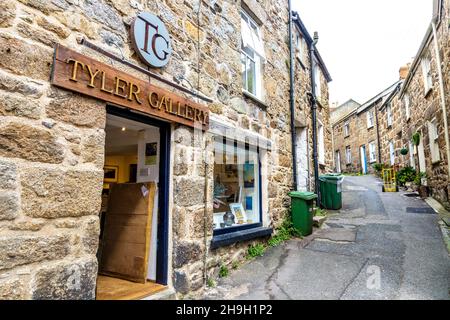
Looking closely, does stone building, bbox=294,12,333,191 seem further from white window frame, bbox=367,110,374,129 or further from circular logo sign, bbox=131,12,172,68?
white window frame, bbox=367,110,374,129

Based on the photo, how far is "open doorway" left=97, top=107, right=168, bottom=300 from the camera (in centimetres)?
338

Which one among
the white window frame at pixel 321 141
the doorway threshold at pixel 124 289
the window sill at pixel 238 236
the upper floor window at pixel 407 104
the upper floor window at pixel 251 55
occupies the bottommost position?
the doorway threshold at pixel 124 289

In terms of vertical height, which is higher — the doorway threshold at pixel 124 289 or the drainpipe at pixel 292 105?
the drainpipe at pixel 292 105

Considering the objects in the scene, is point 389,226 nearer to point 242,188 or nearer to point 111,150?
point 242,188

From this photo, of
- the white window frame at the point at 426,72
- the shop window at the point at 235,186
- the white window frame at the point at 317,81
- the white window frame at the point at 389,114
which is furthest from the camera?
the white window frame at the point at 389,114

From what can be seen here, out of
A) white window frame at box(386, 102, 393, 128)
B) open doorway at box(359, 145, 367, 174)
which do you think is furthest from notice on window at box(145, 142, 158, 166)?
open doorway at box(359, 145, 367, 174)

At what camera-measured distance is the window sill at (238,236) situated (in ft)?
12.9

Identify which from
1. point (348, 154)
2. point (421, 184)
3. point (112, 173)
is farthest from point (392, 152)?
point (112, 173)

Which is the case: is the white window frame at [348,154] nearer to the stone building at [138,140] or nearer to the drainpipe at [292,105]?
the drainpipe at [292,105]

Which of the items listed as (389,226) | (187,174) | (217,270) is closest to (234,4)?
(187,174)

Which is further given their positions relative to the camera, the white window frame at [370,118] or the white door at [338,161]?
the white door at [338,161]

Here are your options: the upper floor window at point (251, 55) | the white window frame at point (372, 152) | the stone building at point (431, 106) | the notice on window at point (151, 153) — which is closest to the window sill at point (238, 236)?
the notice on window at point (151, 153)

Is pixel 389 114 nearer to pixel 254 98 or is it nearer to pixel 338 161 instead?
pixel 338 161

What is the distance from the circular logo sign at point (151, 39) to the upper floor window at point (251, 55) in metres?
2.07
